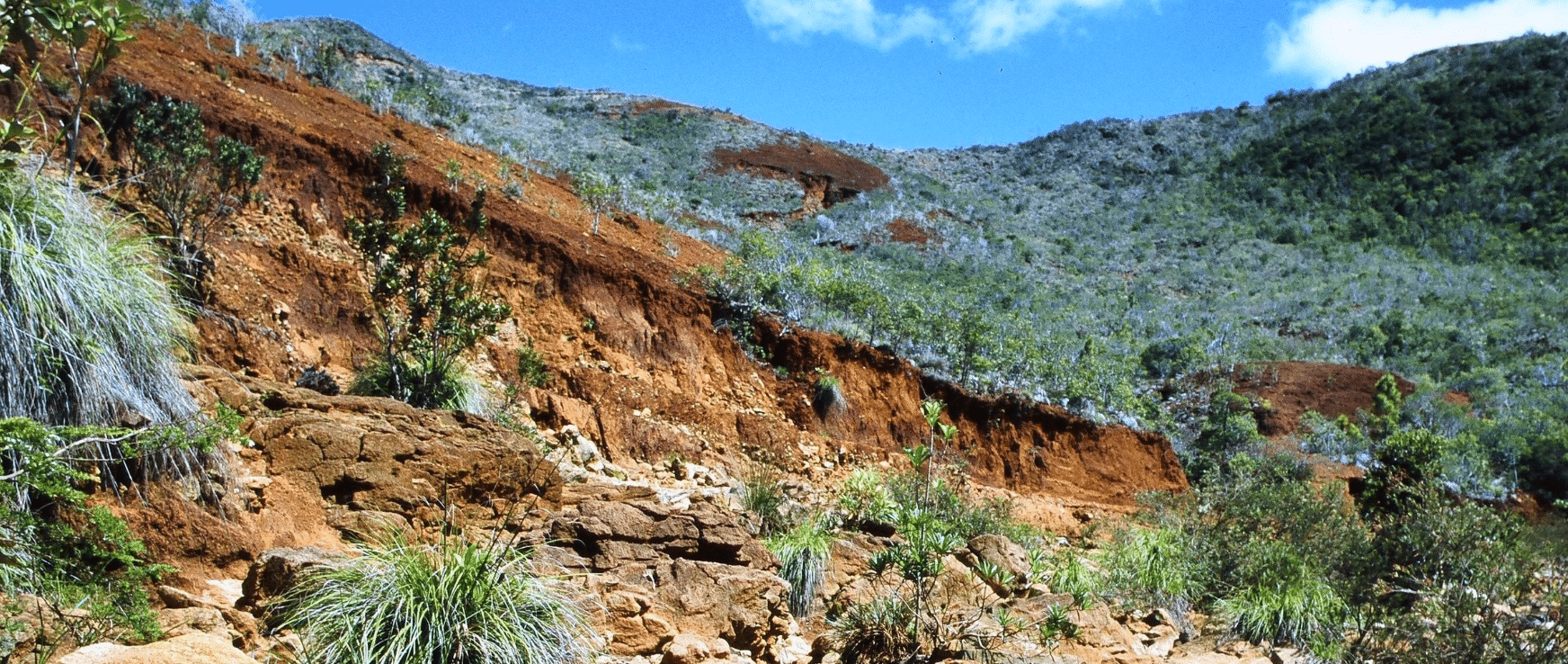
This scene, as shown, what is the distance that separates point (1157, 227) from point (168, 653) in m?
41.9

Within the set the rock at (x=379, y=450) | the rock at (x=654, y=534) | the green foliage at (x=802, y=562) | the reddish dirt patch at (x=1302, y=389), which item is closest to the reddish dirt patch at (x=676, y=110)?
the reddish dirt patch at (x=1302, y=389)

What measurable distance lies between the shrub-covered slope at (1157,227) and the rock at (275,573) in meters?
11.2

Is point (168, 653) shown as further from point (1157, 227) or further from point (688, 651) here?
point (1157, 227)

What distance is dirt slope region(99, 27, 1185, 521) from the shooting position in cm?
1116

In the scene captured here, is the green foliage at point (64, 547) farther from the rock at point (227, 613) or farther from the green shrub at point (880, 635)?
the green shrub at point (880, 635)

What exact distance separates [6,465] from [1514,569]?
9.44 metres

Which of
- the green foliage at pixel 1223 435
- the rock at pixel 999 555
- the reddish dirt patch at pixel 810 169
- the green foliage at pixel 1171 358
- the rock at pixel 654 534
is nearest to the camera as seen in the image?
the rock at pixel 654 534

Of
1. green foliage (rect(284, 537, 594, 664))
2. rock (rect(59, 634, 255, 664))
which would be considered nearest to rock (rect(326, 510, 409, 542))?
green foliage (rect(284, 537, 594, 664))

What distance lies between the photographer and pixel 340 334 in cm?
1121

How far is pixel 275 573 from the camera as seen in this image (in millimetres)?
4930

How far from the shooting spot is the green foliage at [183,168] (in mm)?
9766

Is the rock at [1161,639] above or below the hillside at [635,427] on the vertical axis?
below

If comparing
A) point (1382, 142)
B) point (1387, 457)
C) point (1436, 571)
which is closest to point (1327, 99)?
point (1382, 142)

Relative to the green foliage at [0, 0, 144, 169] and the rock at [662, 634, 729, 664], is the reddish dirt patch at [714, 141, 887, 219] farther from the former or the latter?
the green foliage at [0, 0, 144, 169]
